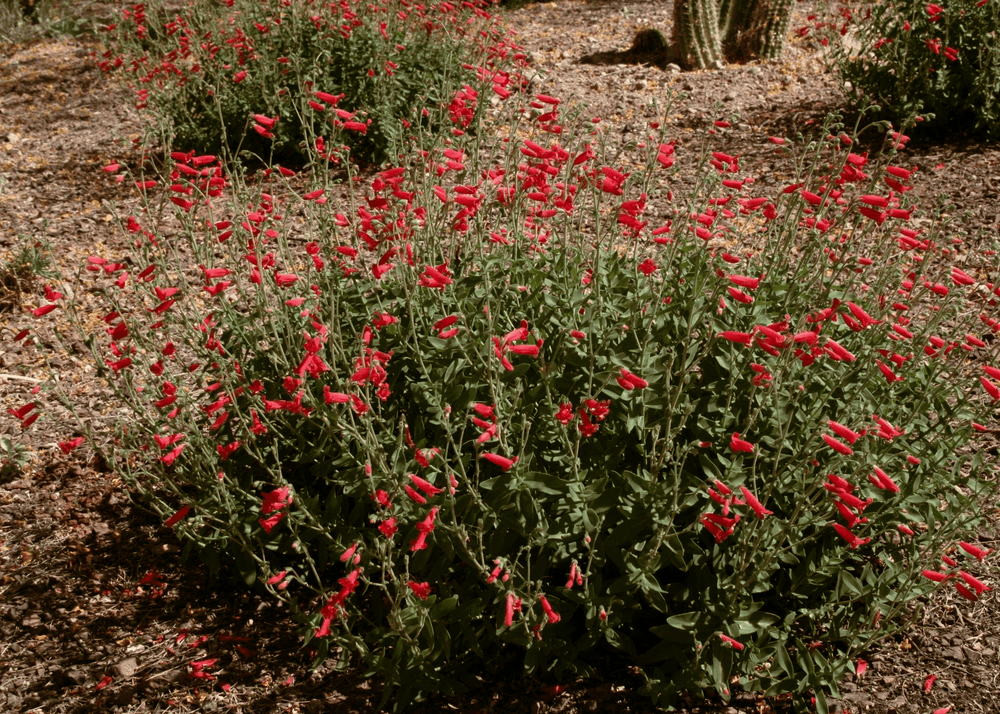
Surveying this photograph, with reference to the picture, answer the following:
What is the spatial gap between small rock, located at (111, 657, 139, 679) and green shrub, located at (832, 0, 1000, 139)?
255 inches

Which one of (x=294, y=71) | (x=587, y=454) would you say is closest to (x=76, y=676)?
(x=587, y=454)

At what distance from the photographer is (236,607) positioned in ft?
11.3

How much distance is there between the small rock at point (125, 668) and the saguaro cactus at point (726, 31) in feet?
28.0

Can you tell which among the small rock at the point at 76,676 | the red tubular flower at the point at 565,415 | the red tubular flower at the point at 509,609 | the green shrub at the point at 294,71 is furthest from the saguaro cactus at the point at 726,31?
the small rock at the point at 76,676

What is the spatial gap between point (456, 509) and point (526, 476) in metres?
0.35

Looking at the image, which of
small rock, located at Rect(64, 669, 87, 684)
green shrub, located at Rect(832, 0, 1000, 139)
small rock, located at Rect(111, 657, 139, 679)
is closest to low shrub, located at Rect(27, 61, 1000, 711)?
small rock, located at Rect(111, 657, 139, 679)

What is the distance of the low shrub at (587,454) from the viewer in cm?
267

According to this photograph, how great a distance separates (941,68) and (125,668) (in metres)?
7.35

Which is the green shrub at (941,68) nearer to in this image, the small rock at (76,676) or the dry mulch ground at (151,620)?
the dry mulch ground at (151,620)

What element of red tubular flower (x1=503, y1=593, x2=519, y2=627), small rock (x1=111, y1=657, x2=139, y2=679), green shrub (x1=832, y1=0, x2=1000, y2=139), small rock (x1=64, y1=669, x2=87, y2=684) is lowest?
small rock (x1=64, y1=669, x2=87, y2=684)

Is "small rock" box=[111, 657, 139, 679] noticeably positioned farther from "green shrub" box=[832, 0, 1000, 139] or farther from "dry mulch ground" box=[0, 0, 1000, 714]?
"green shrub" box=[832, 0, 1000, 139]

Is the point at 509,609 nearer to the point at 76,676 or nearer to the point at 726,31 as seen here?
the point at 76,676

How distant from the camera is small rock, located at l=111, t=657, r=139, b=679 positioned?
3.18m

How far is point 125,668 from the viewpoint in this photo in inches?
126
